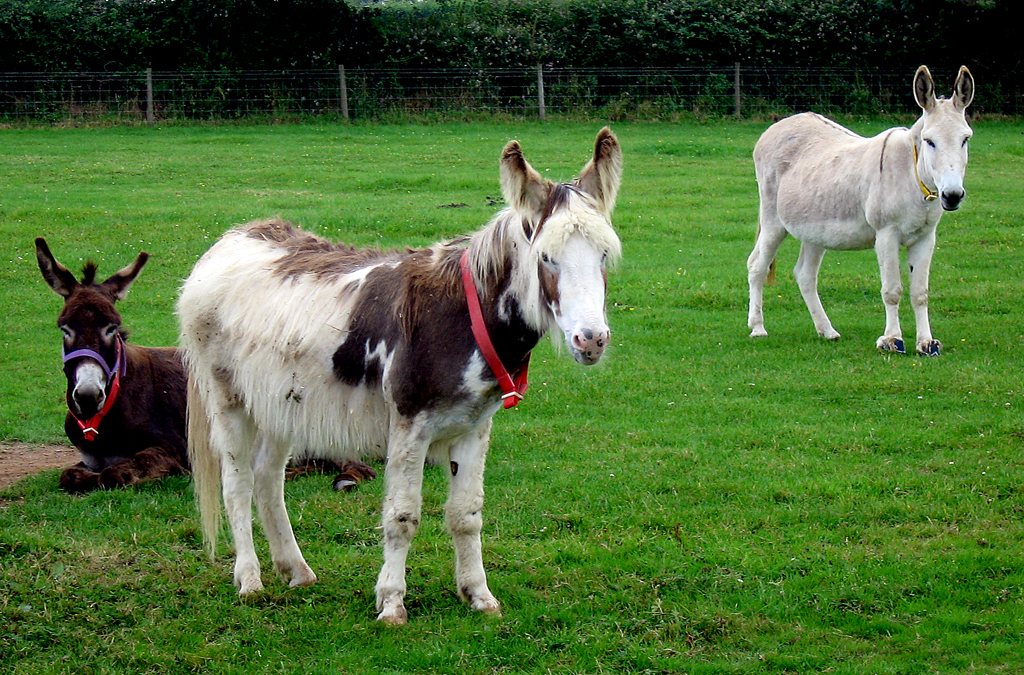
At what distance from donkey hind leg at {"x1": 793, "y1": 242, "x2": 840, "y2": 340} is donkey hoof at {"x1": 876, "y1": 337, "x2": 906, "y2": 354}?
527mm

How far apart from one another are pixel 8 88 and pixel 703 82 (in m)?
16.0

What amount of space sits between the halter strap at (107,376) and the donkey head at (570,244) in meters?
3.39

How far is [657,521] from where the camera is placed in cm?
570

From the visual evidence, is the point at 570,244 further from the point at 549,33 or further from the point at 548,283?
the point at 549,33

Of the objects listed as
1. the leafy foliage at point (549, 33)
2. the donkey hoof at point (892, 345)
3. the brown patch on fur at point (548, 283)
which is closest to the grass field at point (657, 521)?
the donkey hoof at point (892, 345)

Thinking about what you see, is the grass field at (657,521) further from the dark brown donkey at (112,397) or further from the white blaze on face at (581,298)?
the white blaze on face at (581,298)

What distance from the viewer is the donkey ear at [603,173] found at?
4293mm

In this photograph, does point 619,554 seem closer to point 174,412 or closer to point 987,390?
point 174,412

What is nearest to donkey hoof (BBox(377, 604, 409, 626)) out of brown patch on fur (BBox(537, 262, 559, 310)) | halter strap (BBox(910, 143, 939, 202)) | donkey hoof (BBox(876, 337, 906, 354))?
brown patch on fur (BBox(537, 262, 559, 310))

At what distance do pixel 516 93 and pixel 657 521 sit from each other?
21.1 metres

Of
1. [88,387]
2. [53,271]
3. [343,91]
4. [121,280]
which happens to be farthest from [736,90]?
[88,387]

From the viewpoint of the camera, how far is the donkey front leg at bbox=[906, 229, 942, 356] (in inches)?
367

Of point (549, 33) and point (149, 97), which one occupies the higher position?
point (549, 33)

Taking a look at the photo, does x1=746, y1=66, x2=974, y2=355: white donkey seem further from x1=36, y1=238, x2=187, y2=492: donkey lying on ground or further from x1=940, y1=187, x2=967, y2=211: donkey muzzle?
x1=36, y1=238, x2=187, y2=492: donkey lying on ground
